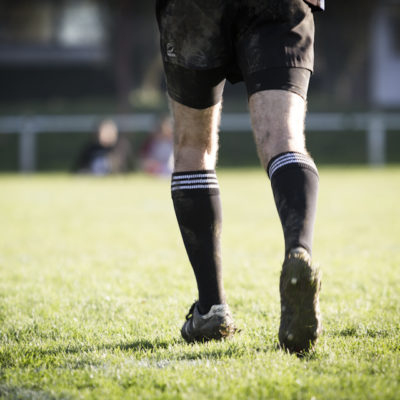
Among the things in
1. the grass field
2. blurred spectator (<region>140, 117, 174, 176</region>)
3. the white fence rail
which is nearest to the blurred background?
the white fence rail

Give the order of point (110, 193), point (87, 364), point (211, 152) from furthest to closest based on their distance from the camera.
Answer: point (110, 193) < point (211, 152) < point (87, 364)

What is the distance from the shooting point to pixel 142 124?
2067 centimetres

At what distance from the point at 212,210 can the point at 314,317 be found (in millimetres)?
620

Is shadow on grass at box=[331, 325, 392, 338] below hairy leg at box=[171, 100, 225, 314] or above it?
below

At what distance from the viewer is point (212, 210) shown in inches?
93.6

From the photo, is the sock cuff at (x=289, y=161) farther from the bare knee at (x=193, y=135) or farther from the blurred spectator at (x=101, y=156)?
the blurred spectator at (x=101, y=156)

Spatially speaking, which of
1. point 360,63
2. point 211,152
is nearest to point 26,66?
point 360,63

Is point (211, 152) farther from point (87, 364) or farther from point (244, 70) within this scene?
point (87, 364)

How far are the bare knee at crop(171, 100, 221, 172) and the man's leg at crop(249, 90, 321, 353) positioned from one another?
27cm

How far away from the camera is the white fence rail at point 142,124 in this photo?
17644mm

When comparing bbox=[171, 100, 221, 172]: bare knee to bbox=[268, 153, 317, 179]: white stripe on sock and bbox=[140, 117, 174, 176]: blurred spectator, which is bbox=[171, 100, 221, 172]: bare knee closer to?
bbox=[268, 153, 317, 179]: white stripe on sock

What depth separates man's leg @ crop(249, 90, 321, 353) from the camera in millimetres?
1899

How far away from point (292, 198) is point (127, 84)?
2147cm

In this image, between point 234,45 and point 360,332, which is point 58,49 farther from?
point 360,332
